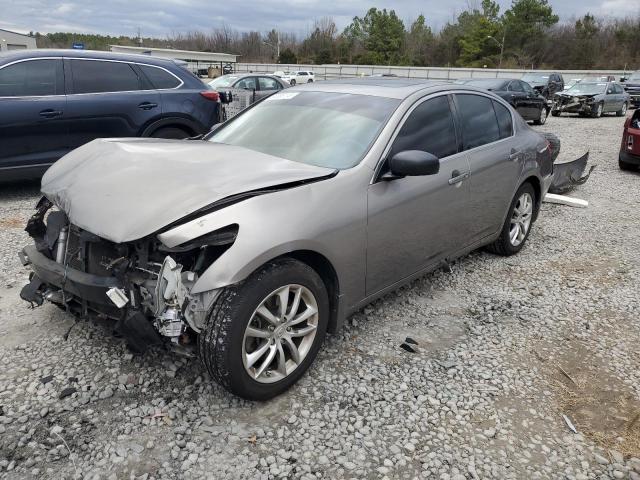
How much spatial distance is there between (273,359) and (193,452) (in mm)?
609

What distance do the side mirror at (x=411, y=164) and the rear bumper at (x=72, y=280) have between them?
174cm

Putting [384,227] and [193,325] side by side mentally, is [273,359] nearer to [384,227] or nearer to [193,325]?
[193,325]

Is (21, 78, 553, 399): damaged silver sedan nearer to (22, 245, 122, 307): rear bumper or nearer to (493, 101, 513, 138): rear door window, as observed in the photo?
(22, 245, 122, 307): rear bumper

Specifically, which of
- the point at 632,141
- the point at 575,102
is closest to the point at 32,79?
the point at 632,141

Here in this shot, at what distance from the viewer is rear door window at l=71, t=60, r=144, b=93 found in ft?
20.5

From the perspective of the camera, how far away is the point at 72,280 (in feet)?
8.54

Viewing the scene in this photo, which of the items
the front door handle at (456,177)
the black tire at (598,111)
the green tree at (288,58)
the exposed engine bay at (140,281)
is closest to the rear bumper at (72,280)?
the exposed engine bay at (140,281)

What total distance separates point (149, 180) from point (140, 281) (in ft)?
1.89

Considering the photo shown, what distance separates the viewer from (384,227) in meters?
3.14

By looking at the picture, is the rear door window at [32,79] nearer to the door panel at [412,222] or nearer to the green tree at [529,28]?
the door panel at [412,222]

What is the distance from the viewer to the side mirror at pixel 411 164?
3.01m

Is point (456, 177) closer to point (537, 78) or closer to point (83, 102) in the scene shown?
point (83, 102)

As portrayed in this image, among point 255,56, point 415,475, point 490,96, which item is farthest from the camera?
point 255,56

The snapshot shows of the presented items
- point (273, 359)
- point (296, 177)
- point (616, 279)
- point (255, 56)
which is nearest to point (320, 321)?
point (273, 359)
